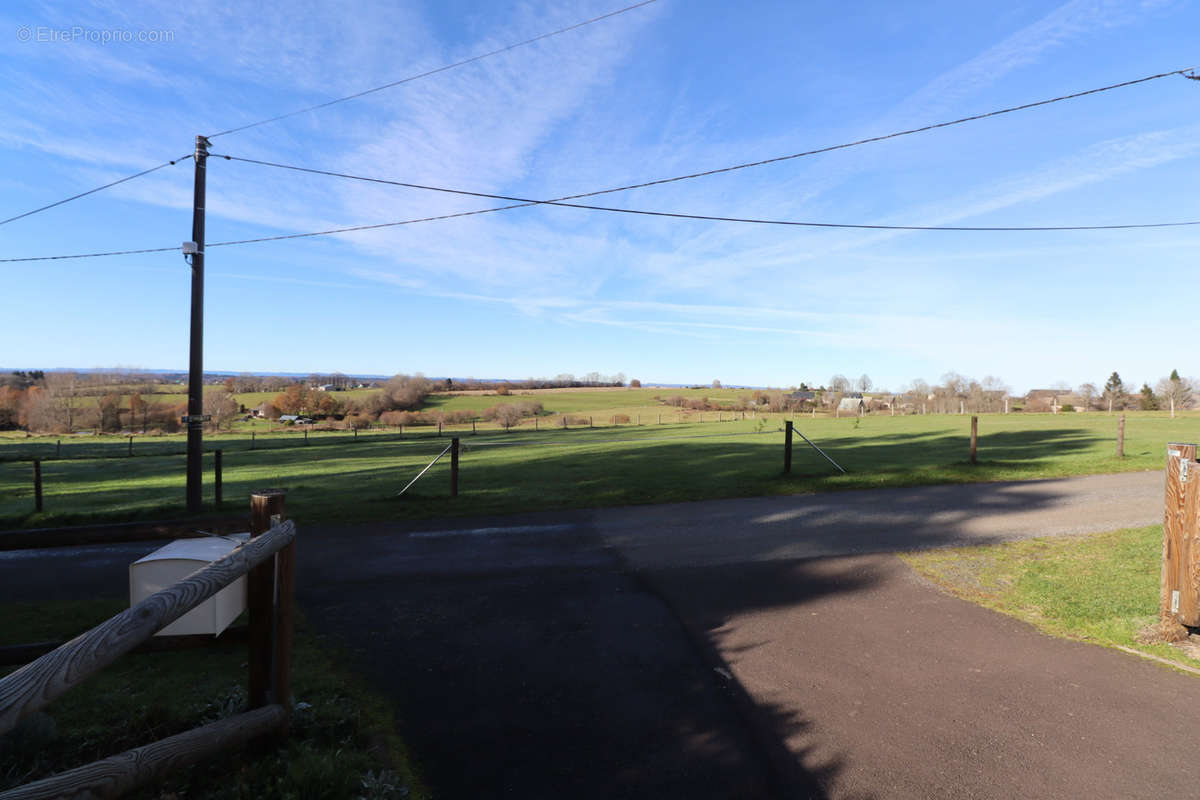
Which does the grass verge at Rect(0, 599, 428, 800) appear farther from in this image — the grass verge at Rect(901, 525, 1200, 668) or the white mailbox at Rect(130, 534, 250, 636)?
the grass verge at Rect(901, 525, 1200, 668)

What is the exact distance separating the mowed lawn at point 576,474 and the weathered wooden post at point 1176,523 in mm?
7115

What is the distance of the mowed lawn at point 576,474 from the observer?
35.8 feet

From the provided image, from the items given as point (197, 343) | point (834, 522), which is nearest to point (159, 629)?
point (834, 522)

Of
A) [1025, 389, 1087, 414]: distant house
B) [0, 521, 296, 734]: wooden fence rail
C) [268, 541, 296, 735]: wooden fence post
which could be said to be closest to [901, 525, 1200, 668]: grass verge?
[268, 541, 296, 735]: wooden fence post

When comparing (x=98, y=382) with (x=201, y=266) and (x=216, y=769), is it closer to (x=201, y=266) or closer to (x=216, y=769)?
(x=201, y=266)

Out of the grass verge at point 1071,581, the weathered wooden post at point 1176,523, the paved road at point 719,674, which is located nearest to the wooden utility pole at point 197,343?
the paved road at point 719,674

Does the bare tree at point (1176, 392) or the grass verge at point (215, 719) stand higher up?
the bare tree at point (1176, 392)

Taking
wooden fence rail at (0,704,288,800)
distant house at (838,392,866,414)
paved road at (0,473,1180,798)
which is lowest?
paved road at (0,473,1180,798)

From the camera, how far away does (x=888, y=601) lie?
5426 millimetres

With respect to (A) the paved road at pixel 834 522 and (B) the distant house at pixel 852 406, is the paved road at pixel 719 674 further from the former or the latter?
(B) the distant house at pixel 852 406

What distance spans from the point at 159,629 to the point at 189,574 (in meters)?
1.32

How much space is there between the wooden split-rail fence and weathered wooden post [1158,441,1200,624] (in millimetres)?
6152

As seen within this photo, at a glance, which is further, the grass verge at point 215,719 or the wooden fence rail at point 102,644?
the grass verge at point 215,719

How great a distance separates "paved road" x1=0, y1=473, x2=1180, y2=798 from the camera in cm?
294
